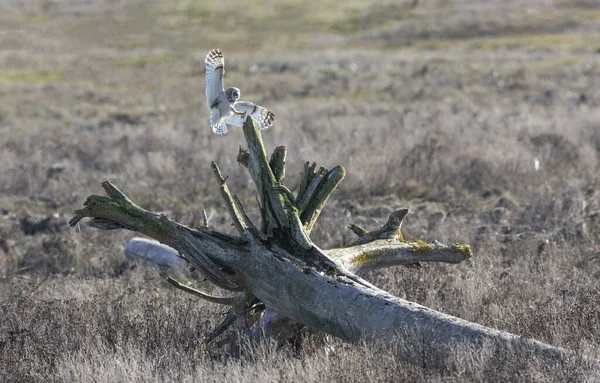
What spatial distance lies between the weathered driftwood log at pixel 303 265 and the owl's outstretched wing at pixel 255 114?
85 cm

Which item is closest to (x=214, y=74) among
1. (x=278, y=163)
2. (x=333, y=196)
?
(x=278, y=163)

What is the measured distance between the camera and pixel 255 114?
304 inches

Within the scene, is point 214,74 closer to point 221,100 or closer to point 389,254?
point 221,100

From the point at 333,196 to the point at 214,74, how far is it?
15.7 feet

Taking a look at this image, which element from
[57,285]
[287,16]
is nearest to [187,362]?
[57,285]

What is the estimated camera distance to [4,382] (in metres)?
5.64

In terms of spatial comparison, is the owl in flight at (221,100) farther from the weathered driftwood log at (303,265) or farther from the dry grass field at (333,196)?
the dry grass field at (333,196)

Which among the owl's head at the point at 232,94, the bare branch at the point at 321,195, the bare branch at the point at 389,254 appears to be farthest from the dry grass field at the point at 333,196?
the owl's head at the point at 232,94

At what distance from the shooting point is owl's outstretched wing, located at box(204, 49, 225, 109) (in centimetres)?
787

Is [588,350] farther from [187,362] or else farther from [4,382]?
[4,382]

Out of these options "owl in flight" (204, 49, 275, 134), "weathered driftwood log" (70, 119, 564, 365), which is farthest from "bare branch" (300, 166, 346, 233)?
"owl in flight" (204, 49, 275, 134)

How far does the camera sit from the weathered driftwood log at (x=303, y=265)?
5113 millimetres

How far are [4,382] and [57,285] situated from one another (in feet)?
9.11

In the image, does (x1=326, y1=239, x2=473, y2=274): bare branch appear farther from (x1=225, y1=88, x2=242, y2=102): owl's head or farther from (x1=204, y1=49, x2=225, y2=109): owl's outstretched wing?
(x1=204, y1=49, x2=225, y2=109): owl's outstretched wing
